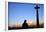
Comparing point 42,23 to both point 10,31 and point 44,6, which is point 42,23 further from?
point 10,31

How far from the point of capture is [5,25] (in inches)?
56.4

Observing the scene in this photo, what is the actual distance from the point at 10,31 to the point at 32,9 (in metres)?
0.51

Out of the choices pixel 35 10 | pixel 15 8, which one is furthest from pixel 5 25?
pixel 35 10

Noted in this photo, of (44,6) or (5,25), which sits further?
(44,6)

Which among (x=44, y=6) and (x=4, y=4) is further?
(x=44, y=6)

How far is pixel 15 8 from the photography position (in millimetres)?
1471

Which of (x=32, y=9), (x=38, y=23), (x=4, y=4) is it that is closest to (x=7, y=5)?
(x=4, y=4)

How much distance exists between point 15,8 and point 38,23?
1.50 feet

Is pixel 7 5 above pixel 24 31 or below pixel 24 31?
above

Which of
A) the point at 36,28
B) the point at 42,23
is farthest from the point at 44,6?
the point at 36,28
